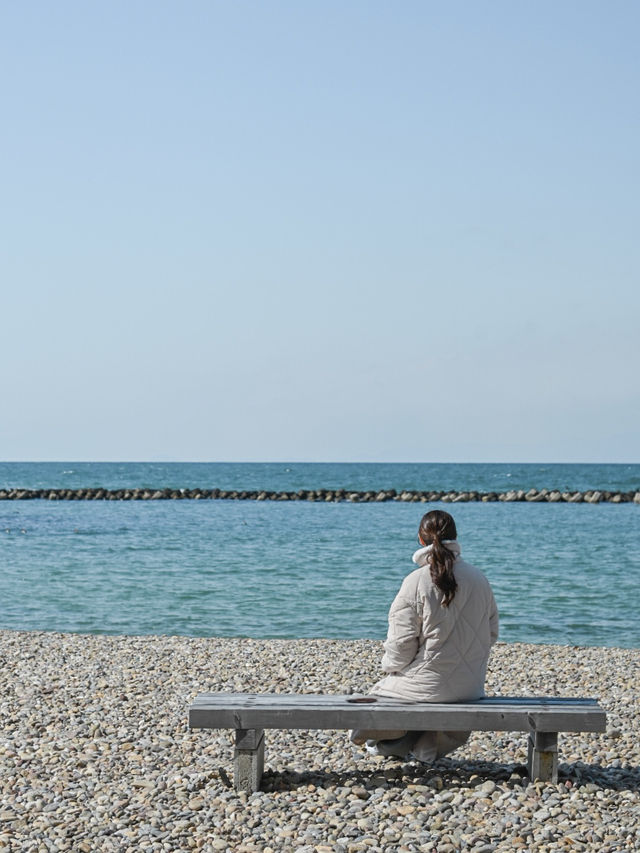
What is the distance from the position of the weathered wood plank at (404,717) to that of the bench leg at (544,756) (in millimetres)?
123

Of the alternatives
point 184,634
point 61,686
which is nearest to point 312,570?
point 184,634

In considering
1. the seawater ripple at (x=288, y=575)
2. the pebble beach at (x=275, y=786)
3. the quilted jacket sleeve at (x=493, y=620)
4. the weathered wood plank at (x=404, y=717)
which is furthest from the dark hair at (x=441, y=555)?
the seawater ripple at (x=288, y=575)

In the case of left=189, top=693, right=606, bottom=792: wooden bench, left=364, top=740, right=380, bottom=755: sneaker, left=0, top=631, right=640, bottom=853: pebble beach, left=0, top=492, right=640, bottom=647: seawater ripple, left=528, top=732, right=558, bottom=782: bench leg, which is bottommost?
left=0, top=492, right=640, bottom=647: seawater ripple

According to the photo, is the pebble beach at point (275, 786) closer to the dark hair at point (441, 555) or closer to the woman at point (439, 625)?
the woman at point (439, 625)

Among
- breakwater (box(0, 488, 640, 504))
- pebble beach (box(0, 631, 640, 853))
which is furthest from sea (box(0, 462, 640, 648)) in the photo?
breakwater (box(0, 488, 640, 504))

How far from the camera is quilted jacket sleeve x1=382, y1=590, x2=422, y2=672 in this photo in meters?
5.41

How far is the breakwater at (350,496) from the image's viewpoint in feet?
173

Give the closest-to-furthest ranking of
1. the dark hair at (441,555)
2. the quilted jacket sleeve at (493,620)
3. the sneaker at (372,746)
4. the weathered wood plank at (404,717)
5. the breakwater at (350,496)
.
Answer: the weathered wood plank at (404,717) → the dark hair at (441,555) → the quilted jacket sleeve at (493,620) → the sneaker at (372,746) → the breakwater at (350,496)

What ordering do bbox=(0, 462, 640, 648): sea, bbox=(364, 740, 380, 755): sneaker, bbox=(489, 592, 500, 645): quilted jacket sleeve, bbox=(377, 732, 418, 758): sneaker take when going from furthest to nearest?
bbox=(0, 462, 640, 648): sea → bbox=(364, 740, 380, 755): sneaker → bbox=(377, 732, 418, 758): sneaker → bbox=(489, 592, 500, 645): quilted jacket sleeve

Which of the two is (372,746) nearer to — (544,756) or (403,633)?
(403,633)

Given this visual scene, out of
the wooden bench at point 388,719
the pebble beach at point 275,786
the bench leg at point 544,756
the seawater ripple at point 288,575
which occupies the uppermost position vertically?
the wooden bench at point 388,719

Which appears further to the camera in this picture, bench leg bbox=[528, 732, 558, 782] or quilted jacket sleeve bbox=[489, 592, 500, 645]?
quilted jacket sleeve bbox=[489, 592, 500, 645]

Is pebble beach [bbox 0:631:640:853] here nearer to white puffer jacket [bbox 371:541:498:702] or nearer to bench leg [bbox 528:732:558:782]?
bench leg [bbox 528:732:558:782]

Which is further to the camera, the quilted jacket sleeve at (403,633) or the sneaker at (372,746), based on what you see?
the sneaker at (372,746)
